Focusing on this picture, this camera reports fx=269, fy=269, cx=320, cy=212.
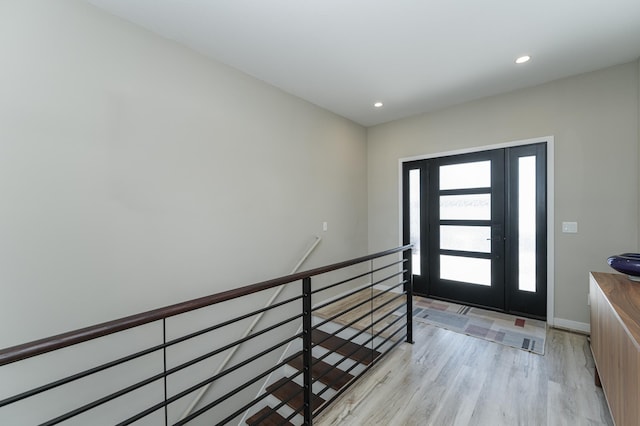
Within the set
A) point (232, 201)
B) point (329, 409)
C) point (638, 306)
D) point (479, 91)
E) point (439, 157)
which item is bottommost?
point (329, 409)

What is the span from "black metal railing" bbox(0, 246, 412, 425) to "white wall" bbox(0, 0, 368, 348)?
0.81 ft

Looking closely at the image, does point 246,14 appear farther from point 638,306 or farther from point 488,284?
point 488,284

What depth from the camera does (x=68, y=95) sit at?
1747 millimetres

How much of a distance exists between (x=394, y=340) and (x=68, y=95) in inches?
133

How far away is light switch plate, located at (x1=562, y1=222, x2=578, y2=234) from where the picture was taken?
2.87m

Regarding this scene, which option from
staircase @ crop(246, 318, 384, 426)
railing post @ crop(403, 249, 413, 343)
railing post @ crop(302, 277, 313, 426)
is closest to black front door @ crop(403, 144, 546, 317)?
railing post @ crop(403, 249, 413, 343)

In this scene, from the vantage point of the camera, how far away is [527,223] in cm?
318

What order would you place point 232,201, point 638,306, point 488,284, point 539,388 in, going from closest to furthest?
1. point 638,306
2. point 539,388
3. point 232,201
4. point 488,284

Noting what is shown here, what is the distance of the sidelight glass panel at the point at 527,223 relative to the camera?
3.14 metres

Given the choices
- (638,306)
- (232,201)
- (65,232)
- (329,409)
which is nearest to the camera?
(638,306)

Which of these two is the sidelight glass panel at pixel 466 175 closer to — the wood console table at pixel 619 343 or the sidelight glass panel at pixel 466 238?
the sidelight glass panel at pixel 466 238

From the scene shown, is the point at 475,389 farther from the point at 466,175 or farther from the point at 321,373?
the point at 466,175

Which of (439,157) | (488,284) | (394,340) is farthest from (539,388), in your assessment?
(439,157)

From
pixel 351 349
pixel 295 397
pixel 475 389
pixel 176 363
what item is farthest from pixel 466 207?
pixel 176 363
